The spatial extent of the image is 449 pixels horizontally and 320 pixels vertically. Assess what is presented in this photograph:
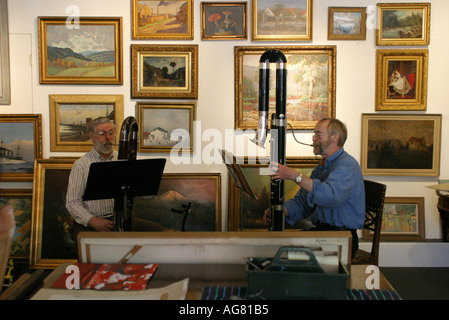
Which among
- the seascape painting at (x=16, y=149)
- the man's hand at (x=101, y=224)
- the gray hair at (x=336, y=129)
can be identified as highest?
the gray hair at (x=336, y=129)

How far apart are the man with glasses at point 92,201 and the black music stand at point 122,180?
Result: 0.99 ft

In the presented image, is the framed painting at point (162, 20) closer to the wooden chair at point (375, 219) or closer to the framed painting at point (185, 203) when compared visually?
the framed painting at point (185, 203)

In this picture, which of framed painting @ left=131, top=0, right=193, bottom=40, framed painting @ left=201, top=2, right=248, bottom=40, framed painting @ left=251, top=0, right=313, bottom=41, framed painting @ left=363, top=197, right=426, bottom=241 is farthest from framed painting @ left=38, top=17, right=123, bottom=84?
framed painting @ left=363, top=197, right=426, bottom=241

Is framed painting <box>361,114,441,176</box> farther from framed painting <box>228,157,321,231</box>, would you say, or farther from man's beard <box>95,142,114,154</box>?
man's beard <box>95,142,114,154</box>

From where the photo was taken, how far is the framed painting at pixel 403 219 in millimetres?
3748

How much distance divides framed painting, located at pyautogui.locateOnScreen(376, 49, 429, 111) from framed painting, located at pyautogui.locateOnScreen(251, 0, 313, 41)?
2.48ft

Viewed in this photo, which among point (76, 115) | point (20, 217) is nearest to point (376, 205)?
point (76, 115)

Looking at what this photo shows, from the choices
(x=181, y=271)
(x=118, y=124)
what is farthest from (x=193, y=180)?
(x=181, y=271)

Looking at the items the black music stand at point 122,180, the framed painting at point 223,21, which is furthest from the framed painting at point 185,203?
the framed painting at point 223,21

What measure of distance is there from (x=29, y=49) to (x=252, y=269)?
347 centimetres

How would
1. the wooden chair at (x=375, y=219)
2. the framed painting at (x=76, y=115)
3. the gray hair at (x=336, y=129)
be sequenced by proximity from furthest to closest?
the framed painting at (x=76, y=115) → the wooden chair at (x=375, y=219) → the gray hair at (x=336, y=129)

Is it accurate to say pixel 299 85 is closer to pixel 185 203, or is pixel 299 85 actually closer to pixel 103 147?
pixel 185 203
